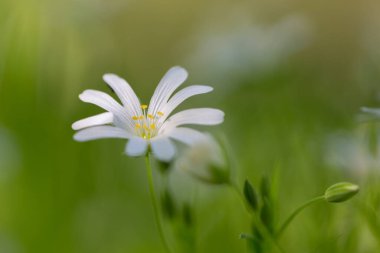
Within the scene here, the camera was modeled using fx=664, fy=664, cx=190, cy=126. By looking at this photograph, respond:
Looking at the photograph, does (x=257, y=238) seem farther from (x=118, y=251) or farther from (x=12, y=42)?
(x=12, y=42)

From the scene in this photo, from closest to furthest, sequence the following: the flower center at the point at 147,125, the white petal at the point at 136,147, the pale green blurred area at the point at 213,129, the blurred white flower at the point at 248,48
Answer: the white petal at the point at 136,147
the flower center at the point at 147,125
the pale green blurred area at the point at 213,129
the blurred white flower at the point at 248,48

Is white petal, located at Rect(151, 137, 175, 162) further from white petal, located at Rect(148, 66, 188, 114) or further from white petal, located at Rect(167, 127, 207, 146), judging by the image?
white petal, located at Rect(148, 66, 188, 114)

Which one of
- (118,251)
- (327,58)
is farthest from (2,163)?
(327,58)

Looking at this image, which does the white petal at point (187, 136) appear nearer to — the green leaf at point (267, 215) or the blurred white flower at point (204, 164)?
the blurred white flower at point (204, 164)

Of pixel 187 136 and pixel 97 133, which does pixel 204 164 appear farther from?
pixel 97 133

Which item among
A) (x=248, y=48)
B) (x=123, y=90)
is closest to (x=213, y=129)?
(x=248, y=48)

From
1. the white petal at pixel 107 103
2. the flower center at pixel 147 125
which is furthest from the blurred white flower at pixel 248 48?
the white petal at pixel 107 103
